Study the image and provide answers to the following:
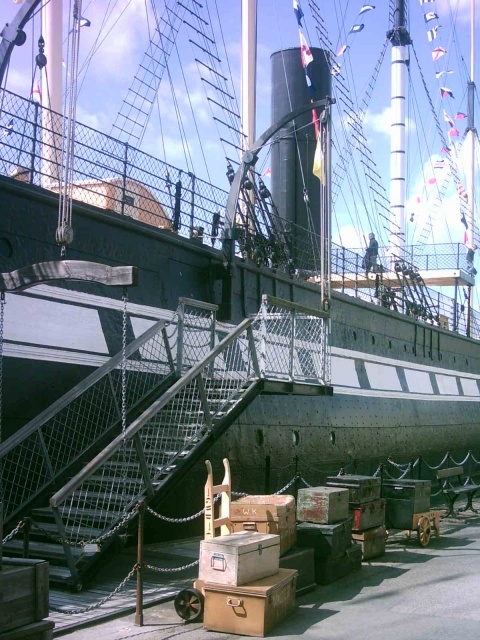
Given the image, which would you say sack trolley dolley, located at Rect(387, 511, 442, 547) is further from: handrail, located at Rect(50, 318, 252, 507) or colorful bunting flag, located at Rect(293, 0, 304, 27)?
colorful bunting flag, located at Rect(293, 0, 304, 27)

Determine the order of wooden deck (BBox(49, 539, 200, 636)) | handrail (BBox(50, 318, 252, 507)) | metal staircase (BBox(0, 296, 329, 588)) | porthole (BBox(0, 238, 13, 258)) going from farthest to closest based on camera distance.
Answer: porthole (BBox(0, 238, 13, 258)) → metal staircase (BBox(0, 296, 329, 588)) → handrail (BBox(50, 318, 252, 507)) → wooden deck (BBox(49, 539, 200, 636))

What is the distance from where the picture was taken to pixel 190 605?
5969 millimetres

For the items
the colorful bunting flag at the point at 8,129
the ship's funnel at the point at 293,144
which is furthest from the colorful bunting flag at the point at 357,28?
the colorful bunting flag at the point at 8,129

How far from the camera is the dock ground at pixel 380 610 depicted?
5.62 meters

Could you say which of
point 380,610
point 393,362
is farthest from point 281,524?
point 393,362

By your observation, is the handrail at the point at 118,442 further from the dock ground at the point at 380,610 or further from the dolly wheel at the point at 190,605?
the dolly wheel at the point at 190,605

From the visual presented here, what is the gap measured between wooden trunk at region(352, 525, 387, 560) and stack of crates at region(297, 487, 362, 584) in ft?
1.30

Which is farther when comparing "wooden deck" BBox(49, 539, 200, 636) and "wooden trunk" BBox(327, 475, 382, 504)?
"wooden trunk" BBox(327, 475, 382, 504)

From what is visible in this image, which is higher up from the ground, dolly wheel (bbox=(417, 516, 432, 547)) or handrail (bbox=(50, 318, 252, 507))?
handrail (bbox=(50, 318, 252, 507))

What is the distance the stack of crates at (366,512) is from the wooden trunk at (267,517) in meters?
1.40

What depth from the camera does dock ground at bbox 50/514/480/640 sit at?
18.5ft

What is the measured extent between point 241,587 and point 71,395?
2691 mm

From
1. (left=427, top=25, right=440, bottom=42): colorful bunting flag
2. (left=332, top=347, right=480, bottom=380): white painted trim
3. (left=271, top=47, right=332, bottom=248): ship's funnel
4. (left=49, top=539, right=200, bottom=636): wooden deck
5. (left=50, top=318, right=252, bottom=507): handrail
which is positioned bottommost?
(left=49, top=539, right=200, bottom=636): wooden deck

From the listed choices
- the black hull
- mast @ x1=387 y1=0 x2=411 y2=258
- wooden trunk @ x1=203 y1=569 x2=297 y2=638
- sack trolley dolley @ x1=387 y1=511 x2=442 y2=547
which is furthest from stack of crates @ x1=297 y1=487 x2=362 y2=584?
mast @ x1=387 y1=0 x2=411 y2=258
